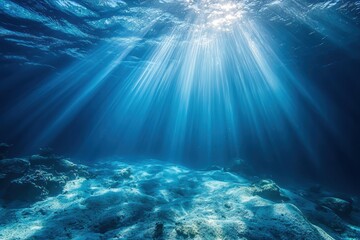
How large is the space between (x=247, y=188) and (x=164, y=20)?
38.5ft

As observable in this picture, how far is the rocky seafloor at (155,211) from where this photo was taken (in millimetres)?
5547

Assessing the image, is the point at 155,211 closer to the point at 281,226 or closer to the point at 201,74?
the point at 281,226

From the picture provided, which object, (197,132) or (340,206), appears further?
(197,132)

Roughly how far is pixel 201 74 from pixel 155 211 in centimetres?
2289

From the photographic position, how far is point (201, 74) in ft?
91.0

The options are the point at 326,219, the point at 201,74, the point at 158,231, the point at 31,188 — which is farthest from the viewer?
the point at 201,74

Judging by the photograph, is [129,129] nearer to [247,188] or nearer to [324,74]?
[324,74]

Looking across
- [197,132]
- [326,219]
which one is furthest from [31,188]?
[197,132]

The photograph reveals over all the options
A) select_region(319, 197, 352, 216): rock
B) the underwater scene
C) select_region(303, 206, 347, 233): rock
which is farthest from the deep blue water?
select_region(303, 206, 347, 233): rock

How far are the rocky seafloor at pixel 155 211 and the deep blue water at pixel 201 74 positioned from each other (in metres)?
10.2

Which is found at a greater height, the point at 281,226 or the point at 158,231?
the point at 281,226

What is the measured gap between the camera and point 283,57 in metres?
19.9

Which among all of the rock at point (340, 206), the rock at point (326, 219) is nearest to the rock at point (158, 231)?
the rock at point (326, 219)

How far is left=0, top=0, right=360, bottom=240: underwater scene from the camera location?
22.2 ft
